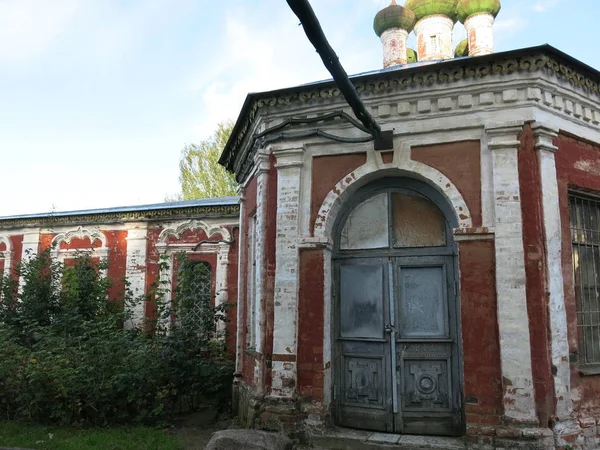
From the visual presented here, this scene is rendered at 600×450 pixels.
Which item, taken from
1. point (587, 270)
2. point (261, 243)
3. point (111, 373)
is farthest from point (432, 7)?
point (111, 373)

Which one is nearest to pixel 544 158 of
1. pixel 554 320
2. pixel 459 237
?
pixel 459 237

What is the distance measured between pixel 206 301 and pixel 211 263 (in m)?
0.82

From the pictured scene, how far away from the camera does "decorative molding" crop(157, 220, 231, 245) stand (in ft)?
36.8

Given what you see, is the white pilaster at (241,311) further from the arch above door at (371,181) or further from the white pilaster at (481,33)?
the white pilaster at (481,33)

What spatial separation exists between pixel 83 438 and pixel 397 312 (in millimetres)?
3865

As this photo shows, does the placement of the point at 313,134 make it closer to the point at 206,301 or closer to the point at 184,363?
the point at 184,363

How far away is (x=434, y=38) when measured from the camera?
14.6 m

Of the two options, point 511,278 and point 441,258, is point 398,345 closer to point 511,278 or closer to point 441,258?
point 441,258

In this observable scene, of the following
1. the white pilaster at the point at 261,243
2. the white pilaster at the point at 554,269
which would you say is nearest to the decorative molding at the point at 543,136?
the white pilaster at the point at 554,269

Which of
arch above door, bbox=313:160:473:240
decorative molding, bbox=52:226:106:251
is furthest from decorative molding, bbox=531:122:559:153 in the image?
decorative molding, bbox=52:226:106:251

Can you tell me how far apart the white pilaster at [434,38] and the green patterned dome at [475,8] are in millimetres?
392

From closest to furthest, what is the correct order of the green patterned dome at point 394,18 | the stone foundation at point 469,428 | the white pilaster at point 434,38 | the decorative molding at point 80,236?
1. the stone foundation at point 469,428
2. the decorative molding at point 80,236
3. the green patterned dome at point 394,18
4. the white pilaster at point 434,38

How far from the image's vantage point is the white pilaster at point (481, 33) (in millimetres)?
14340

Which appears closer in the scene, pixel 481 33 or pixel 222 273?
pixel 222 273
